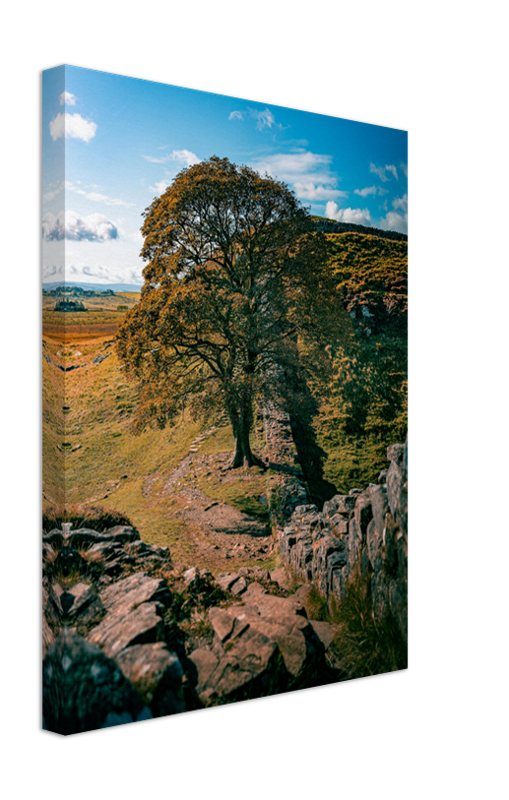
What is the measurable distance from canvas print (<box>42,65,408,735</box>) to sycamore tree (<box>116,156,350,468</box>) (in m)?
0.02

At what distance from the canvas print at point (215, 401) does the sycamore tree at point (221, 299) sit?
19mm

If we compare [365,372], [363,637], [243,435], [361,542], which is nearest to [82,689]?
[243,435]

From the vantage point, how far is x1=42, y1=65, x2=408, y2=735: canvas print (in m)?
3.79

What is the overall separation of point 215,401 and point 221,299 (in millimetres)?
931

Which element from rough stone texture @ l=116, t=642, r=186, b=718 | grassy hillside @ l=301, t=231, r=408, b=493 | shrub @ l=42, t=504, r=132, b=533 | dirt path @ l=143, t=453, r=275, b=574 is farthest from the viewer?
grassy hillside @ l=301, t=231, r=408, b=493

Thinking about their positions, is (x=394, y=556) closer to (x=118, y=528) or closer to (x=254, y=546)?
(x=254, y=546)

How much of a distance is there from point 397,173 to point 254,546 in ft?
13.5

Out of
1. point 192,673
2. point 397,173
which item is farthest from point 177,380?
point 397,173

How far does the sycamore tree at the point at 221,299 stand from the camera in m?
4.41

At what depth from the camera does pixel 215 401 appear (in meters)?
4.69

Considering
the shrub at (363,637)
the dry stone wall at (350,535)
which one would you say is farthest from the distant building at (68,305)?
the shrub at (363,637)

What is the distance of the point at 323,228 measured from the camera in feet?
16.6

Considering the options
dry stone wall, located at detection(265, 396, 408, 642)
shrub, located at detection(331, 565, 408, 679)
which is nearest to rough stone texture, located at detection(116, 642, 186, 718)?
dry stone wall, located at detection(265, 396, 408, 642)

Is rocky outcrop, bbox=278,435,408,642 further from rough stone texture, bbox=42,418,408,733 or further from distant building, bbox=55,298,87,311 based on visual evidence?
distant building, bbox=55,298,87,311
